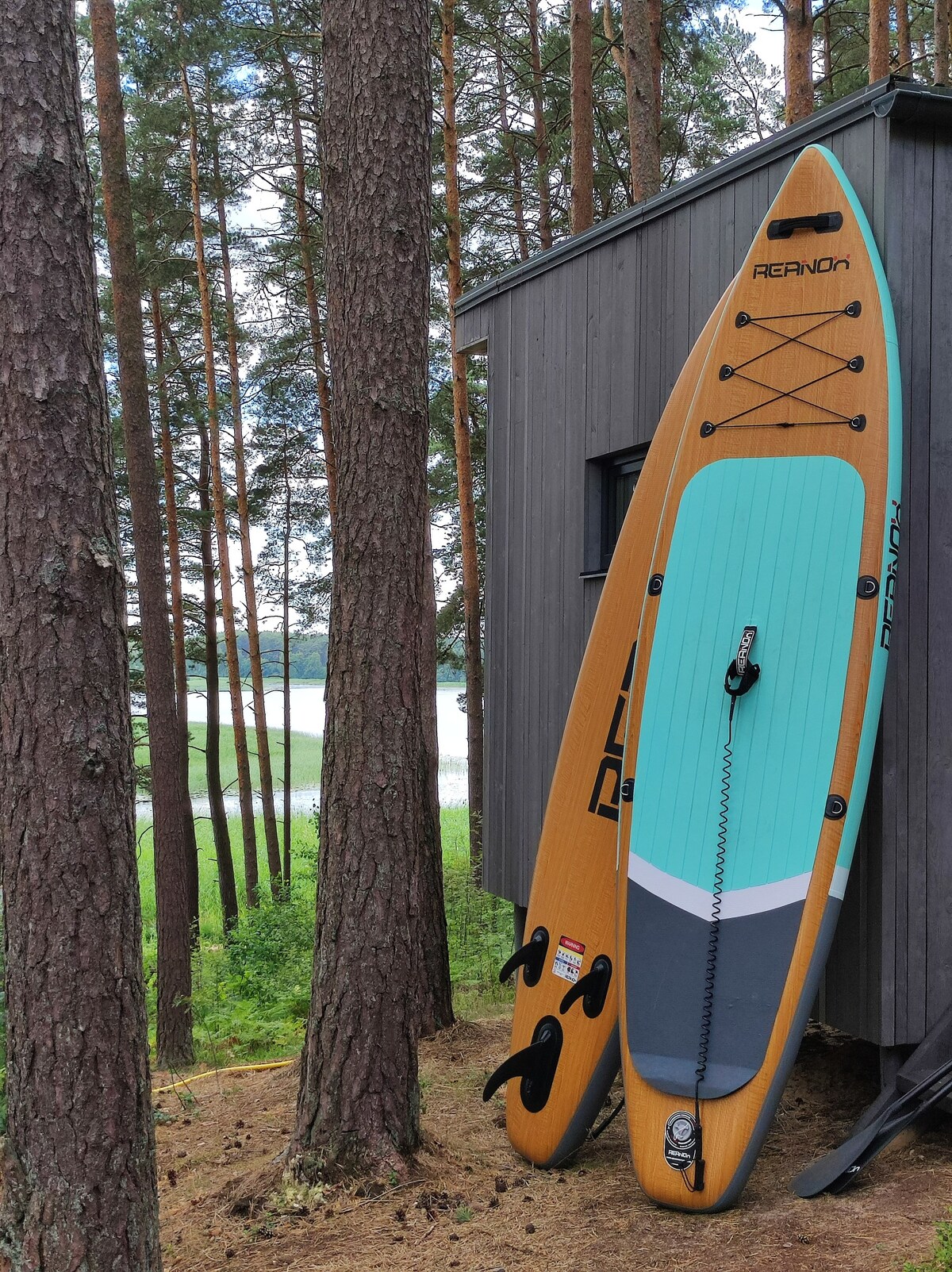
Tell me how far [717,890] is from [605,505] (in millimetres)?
2379

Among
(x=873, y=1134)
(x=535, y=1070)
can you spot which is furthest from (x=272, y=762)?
(x=873, y=1134)

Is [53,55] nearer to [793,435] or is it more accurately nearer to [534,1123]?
[793,435]

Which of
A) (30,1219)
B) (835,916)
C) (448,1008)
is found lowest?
(448,1008)

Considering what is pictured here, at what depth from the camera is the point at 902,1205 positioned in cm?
315

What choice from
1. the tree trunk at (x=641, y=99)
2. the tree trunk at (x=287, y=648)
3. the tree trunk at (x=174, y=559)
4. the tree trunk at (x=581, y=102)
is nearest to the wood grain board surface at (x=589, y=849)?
the tree trunk at (x=641, y=99)

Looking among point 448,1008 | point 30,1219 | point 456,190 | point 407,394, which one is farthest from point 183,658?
point 30,1219

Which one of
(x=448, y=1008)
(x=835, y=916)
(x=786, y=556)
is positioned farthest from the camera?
(x=448, y=1008)

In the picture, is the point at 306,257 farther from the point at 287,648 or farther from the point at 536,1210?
the point at 536,1210

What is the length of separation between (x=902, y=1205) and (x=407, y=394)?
3.03m

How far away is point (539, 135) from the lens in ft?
40.8

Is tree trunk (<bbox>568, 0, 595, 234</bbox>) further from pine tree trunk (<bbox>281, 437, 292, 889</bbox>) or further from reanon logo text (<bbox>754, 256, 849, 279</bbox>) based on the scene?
pine tree trunk (<bbox>281, 437, 292, 889</bbox>)

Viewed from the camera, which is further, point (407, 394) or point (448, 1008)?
point (448, 1008)

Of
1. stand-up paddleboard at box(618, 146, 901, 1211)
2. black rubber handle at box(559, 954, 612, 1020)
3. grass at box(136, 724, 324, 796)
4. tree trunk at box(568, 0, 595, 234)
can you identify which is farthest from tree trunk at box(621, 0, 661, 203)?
grass at box(136, 724, 324, 796)

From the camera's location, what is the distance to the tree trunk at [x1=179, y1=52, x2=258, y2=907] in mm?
12961
